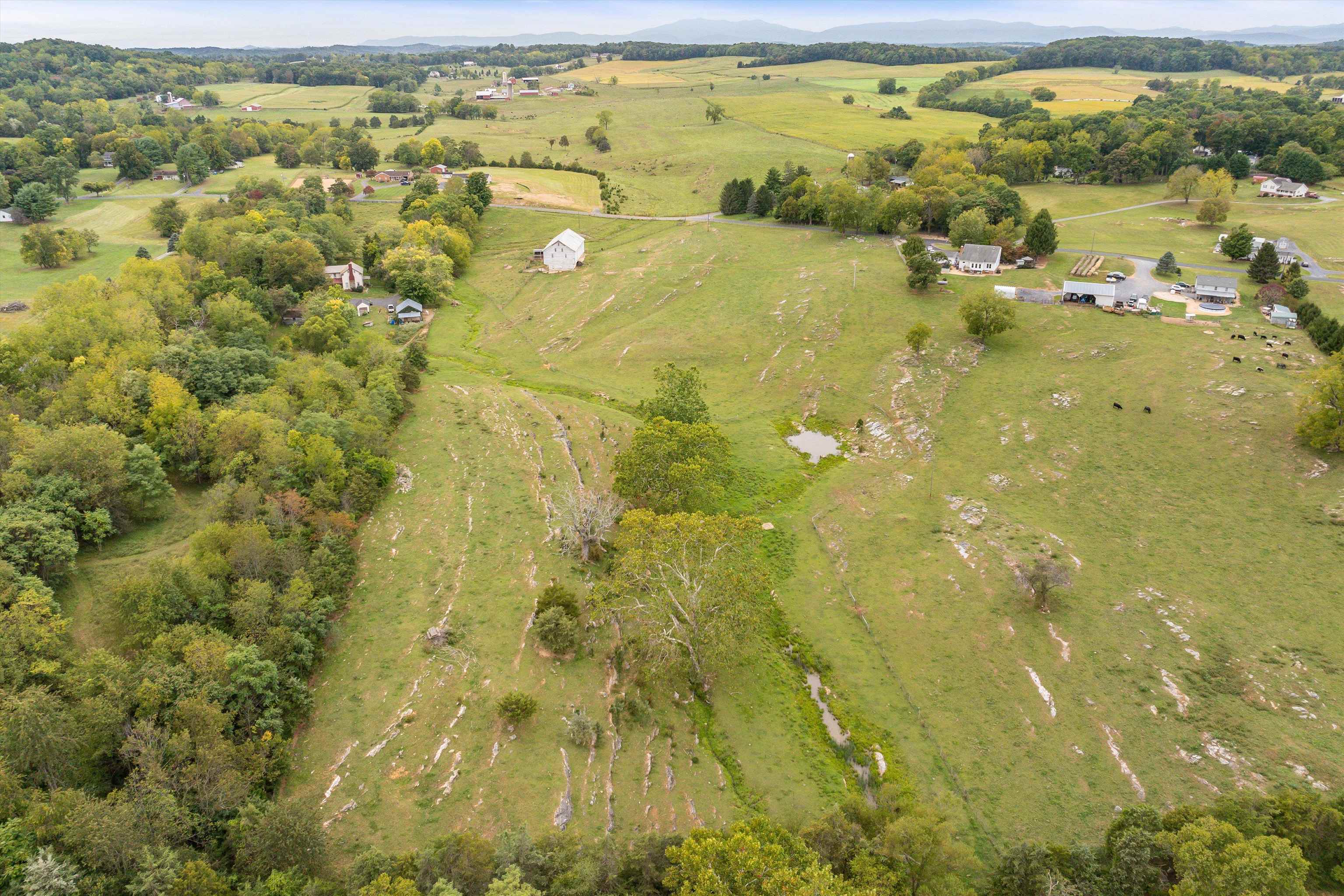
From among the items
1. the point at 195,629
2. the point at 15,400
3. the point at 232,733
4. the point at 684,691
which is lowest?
the point at 684,691

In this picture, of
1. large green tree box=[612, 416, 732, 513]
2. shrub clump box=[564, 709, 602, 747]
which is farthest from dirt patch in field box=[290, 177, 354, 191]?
shrub clump box=[564, 709, 602, 747]

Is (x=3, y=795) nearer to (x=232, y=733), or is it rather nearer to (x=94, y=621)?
(x=232, y=733)

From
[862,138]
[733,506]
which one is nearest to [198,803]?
[733,506]

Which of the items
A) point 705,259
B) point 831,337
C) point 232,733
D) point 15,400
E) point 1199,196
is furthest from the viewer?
point 1199,196

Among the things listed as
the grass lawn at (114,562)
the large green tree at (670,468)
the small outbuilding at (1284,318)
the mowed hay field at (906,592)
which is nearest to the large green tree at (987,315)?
the mowed hay field at (906,592)

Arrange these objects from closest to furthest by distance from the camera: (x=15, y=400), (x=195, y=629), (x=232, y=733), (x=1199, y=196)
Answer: (x=232, y=733)
(x=195, y=629)
(x=15, y=400)
(x=1199, y=196)

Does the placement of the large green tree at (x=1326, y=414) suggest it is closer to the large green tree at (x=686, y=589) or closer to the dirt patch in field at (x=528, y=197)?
the large green tree at (x=686, y=589)

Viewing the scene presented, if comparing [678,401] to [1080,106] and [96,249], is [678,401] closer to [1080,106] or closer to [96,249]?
[96,249]
